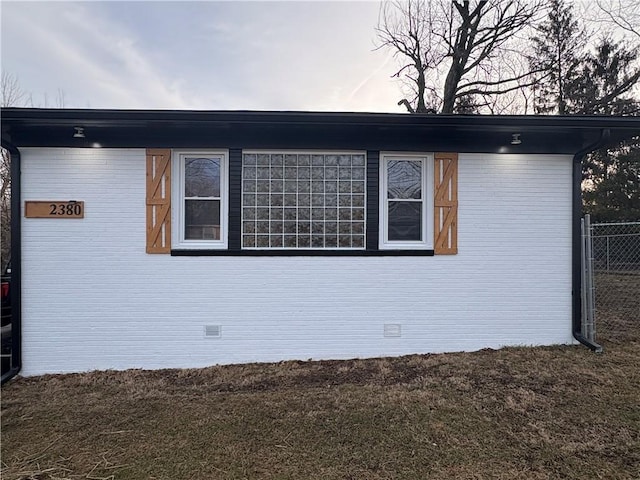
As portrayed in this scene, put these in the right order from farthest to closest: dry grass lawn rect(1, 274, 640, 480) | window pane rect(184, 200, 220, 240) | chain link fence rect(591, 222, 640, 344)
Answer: chain link fence rect(591, 222, 640, 344)
window pane rect(184, 200, 220, 240)
dry grass lawn rect(1, 274, 640, 480)

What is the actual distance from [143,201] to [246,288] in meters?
1.66

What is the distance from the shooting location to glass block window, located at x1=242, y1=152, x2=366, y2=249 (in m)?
4.63

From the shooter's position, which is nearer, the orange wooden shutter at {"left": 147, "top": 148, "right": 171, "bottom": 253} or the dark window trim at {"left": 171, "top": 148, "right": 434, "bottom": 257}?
the orange wooden shutter at {"left": 147, "top": 148, "right": 171, "bottom": 253}

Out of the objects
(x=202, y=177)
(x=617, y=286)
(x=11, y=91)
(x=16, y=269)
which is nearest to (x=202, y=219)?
(x=202, y=177)

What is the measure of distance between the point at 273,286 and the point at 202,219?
4.10ft

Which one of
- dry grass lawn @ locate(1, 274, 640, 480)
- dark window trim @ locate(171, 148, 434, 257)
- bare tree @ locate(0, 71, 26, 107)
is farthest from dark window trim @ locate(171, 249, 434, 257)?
bare tree @ locate(0, 71, 26, 107)

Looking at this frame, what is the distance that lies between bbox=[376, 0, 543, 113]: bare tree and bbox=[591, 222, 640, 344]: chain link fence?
5771 millimetres

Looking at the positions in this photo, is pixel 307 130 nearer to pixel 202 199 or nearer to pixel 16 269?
pixel 202 199

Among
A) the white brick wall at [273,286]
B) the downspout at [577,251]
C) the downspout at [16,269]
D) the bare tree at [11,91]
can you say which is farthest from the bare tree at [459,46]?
the bare tree at [11,91]

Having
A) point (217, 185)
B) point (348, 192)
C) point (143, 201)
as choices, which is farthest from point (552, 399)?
point (143, 201)

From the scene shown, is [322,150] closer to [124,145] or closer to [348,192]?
[348,192]

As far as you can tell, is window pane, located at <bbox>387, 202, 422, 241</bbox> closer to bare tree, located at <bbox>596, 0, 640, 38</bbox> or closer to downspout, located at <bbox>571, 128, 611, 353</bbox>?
downspout, located at <bbox>571, 128, 611, 353</bbox>

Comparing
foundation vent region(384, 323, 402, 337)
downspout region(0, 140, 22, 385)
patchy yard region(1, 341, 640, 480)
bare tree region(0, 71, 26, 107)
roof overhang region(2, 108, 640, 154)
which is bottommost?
patchy yard region(1, 341, 640, 480)

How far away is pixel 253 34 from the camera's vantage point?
7543mm
